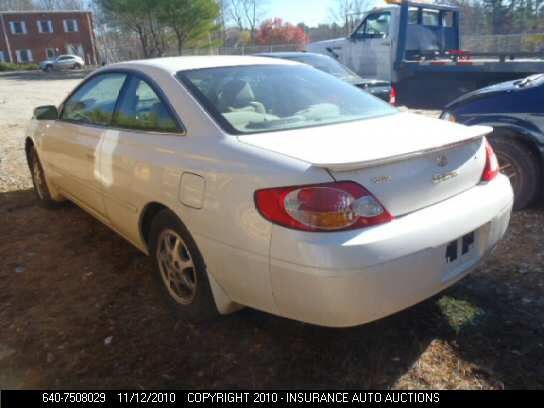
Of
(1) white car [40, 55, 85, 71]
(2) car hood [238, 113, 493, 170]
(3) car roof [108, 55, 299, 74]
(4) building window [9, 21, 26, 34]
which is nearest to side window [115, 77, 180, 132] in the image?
(3) car roof [108, 55, 299, 74]

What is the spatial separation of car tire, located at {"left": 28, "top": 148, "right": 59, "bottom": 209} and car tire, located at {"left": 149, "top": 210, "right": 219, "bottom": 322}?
254 centimetres

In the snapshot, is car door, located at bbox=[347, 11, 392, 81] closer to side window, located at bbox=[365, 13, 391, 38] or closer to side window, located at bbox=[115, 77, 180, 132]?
side window, located at bbox=[365, 13, 391, 38]

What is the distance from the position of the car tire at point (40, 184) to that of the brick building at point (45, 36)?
54881 mm

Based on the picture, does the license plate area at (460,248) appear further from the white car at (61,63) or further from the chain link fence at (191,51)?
the white car at (61,63)

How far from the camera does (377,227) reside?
202 cm

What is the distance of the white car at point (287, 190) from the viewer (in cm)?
200

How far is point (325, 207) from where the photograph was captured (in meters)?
1.98

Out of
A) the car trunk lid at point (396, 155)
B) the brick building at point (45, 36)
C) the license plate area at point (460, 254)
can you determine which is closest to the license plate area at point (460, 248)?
the license plate area at point (460, 254)

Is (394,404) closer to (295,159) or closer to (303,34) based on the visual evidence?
(295,159)

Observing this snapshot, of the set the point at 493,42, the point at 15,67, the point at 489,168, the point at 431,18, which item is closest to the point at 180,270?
the point at 489,168

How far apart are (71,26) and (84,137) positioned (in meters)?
58.3

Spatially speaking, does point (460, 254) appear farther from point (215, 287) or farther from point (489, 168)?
point (215, 287)

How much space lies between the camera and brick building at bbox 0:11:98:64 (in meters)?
52.5

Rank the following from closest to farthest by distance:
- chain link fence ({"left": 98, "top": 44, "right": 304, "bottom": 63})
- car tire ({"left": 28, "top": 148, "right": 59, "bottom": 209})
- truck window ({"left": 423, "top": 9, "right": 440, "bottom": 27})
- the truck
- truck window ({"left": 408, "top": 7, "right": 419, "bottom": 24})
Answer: car tire ({"left": 28, "top": 148, "right": 59, "bottom": 209})
the truck
truck window ({"left": 408, "top": 7, "right": 419, "bottom": 24})
truck window ({"left": 423, "top": 9, "right": 440, "bottom": 27})
chain link fence ({"left": 98, "top": 44, "right": 304, "bottom": 63})
